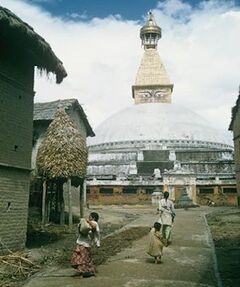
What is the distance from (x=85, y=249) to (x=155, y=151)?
3829 cm

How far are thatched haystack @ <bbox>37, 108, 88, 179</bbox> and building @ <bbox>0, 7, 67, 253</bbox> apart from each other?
436cm

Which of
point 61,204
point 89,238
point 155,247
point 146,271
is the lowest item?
point 146,271

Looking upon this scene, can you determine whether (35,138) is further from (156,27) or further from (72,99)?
(156,27)

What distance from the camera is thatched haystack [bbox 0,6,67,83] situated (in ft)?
35.5

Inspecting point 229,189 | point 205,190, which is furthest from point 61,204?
point 229,189

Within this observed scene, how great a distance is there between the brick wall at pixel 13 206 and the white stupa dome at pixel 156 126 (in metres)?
39.6

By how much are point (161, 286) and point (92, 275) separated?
167 centimetres

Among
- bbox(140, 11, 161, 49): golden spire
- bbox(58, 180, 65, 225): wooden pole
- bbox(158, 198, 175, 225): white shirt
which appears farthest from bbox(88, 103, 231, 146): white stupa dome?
bbox(158, 198, 175, 225): white shirt

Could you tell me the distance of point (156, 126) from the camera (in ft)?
175

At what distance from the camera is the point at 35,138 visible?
977 inches

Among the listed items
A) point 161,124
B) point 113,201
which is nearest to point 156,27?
point 161,124

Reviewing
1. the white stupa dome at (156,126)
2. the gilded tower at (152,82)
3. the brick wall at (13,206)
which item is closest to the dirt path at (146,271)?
the brick wall at (13,206)

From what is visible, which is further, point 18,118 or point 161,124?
point 161,124

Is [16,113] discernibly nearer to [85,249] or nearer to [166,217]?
[85,249]
